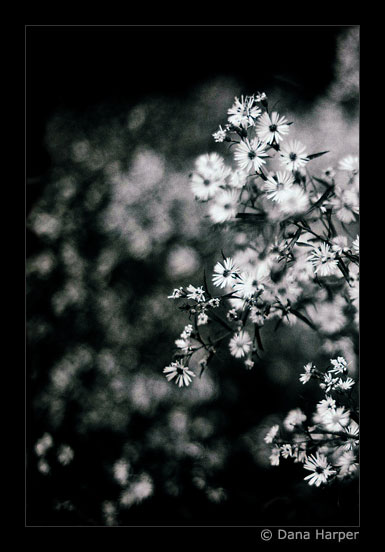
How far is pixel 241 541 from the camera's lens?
0.86 meters

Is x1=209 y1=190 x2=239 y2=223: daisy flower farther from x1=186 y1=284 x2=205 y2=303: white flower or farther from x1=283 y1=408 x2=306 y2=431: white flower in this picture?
x1=283 y1=408 x2=306 y2=431: white flower

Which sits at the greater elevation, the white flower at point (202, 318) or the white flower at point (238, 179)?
the white flower at point (238, 179)

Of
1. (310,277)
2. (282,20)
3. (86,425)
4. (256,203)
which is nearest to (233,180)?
(256,203)

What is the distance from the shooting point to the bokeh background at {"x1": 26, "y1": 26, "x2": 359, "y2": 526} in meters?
0.87

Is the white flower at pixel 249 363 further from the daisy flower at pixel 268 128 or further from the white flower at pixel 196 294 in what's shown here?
the daisy flower at pixel 268 128

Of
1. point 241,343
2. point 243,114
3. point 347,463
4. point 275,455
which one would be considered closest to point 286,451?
point 275,455

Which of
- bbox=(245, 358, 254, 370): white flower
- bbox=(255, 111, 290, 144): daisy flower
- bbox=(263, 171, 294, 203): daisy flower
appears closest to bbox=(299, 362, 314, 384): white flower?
bbox=(245, 358, 254, 370): white flower

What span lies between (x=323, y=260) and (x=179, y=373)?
0.42 meters

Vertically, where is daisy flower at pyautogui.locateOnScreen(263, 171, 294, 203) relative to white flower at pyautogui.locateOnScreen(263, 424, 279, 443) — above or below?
above

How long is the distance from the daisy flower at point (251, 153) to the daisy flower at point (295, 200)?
0.09 metres

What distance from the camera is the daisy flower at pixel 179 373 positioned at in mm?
876

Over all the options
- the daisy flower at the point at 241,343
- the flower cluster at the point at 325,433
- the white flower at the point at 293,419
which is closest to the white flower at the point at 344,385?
the flower cluster at the point at 325,433

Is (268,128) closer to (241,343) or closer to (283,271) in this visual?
(283,271)

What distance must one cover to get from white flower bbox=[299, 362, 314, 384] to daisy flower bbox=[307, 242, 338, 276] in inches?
8.5
